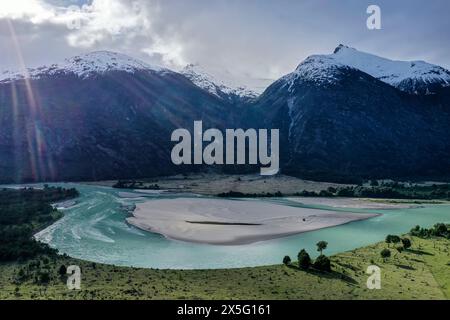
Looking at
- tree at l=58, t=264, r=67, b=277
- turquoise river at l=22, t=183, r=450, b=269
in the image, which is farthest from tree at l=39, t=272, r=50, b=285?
turquoise river at l=22, t=183, r=450, b=269

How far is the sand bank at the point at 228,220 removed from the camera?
334 feet

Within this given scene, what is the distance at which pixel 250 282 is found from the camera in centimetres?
6262

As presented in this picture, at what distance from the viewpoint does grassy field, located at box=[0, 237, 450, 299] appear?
56.0 m


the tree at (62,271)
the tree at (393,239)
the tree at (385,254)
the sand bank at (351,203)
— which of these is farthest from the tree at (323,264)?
the sand bank at (351,203)

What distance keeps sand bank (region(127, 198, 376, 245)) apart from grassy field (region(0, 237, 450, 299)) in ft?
90.1

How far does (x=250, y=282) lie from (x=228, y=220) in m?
60.0

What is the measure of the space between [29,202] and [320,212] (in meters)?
91.8

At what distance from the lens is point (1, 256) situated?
78.3m

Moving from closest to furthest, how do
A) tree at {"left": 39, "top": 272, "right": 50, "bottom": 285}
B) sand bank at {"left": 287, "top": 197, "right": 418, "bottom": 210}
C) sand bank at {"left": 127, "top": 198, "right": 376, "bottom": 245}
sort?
tree at {"left": 39, "top": 272, "right": 50, "bottom": 285} < sand bank at {"left": 127, "top": 198, "right": 376, "bottom": 245} < sand bank at {"left": 287, "top": 197, "right": 418, "bottom": 210}

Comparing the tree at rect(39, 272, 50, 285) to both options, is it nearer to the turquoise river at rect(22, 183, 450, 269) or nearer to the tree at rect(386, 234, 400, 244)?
the turquoise river at rect(22, 183, 450, 269)

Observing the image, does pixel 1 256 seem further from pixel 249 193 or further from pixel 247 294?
pixel 249 193

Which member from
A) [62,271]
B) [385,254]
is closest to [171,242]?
[62,271]

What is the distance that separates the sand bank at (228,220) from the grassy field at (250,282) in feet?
90.1
